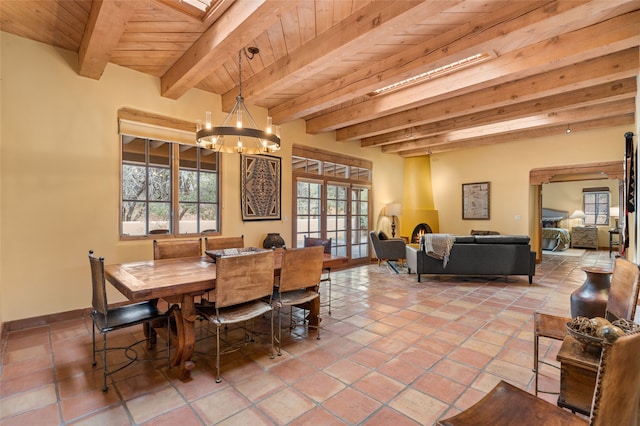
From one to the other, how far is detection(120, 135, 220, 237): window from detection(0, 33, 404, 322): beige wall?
166 millimetres

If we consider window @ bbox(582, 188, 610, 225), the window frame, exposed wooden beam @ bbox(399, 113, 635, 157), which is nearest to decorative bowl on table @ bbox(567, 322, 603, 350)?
the window frame

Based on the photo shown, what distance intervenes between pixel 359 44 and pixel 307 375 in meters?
2.84

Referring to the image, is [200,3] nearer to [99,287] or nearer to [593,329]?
[99,287]

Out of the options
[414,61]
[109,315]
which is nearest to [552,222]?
[414,61]

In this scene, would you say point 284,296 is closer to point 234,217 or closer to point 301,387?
point 301,387

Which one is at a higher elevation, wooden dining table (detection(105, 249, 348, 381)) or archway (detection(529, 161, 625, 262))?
archway (detection(529, 161, 625, 262))

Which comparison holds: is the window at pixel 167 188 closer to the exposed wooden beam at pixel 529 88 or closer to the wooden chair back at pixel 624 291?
the exposed wooden beam at pixel 529 88

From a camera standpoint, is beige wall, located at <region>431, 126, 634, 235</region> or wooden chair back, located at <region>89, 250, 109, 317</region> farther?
beige wall, located at <region>431, 126, 634, 235</region>

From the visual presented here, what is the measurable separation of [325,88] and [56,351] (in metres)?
4.08

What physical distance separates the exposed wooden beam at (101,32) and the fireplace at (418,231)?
7.30 metres

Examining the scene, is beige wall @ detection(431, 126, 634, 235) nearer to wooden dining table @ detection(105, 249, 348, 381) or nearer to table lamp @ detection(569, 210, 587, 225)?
table lamp @ detection(569, 210, 587, 225)

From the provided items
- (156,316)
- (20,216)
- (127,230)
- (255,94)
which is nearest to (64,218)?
(20,216)

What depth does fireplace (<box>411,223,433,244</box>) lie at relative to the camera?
27.0 ft

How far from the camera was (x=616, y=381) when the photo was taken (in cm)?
84
